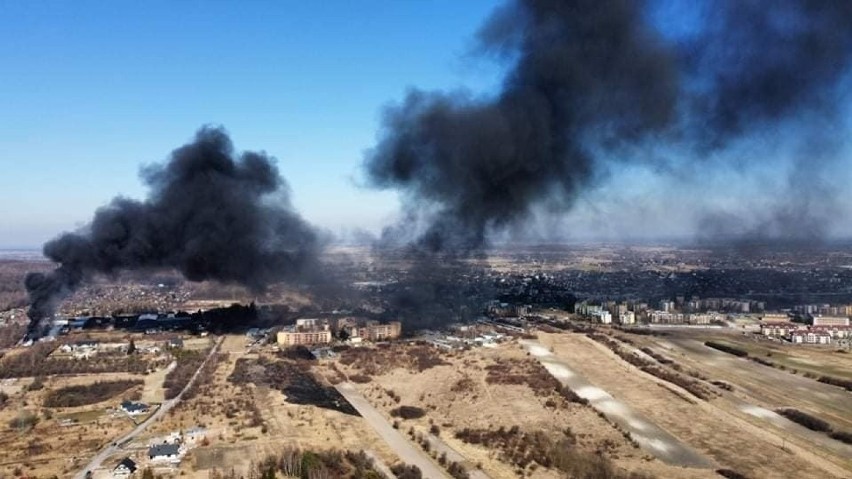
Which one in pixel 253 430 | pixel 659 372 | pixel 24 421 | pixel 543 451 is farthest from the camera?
pixel 659 372

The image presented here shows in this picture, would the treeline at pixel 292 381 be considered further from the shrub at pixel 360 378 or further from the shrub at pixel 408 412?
the shrub at pixel 360 378

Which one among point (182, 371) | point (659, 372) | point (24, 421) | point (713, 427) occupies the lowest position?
point (713, 427)

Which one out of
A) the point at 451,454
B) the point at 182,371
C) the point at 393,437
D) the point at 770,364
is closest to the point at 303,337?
the point at 182,371

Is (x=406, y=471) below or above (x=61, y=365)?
below

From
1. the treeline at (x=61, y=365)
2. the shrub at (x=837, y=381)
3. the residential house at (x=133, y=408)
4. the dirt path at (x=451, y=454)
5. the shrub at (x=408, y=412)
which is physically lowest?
the shrub at (x=837, y=381)

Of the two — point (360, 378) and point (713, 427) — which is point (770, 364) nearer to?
point (713, 427)

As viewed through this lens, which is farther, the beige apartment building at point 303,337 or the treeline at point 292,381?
the beige apartment building at point 303,337

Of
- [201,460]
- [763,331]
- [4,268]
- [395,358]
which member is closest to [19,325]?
[395,358]

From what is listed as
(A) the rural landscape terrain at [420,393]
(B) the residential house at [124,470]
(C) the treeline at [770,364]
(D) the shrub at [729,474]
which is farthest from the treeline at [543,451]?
(C) the treeline at [770,364]
